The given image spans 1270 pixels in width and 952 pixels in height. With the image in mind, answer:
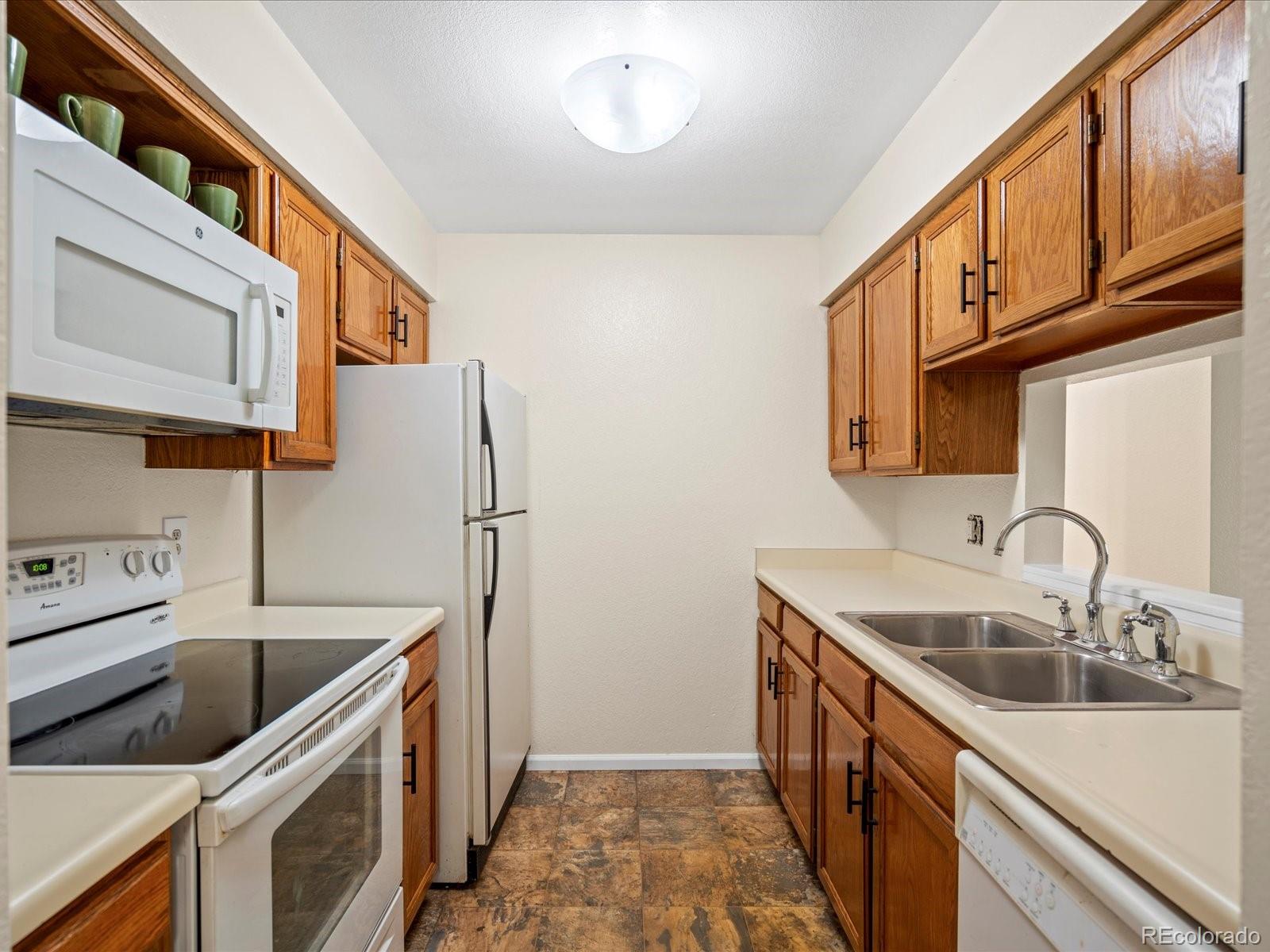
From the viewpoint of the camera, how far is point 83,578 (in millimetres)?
1405

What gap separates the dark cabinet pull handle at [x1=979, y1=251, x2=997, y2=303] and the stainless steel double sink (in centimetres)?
87

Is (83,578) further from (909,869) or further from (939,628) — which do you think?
(939,628)

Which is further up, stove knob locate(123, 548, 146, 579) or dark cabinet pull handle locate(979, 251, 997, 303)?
dark cabinet pull handle locate(979, 251, 997, 303)

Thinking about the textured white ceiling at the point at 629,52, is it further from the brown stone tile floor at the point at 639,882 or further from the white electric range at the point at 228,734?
the brown stone tile floor at the point at 639,882

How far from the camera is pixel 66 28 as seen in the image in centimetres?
116

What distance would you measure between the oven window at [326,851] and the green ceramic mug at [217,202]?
1.20m

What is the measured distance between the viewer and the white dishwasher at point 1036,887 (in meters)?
0.78

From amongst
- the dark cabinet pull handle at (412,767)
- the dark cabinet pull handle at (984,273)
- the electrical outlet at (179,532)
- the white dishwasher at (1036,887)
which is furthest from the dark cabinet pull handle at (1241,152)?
the electrical outlet at (179,532)

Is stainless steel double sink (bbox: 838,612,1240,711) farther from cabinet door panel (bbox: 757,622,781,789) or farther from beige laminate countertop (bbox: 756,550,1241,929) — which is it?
cabinet door panel (bbox: 757,622,781,789)

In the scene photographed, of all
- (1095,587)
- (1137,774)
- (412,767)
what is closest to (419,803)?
(412,767)

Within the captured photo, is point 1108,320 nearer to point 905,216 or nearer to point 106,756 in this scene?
point 905,216

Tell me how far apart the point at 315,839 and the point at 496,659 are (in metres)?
1.11

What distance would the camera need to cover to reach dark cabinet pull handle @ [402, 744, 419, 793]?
6.19ft

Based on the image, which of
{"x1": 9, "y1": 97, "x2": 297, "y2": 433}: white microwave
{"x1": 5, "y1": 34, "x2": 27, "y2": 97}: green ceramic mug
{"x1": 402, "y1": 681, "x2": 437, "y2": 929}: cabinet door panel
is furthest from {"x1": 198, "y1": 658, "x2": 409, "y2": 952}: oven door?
{"x1": 5, "y1": 34, "x2": 27, "y2": 97}: green ceramic mug
